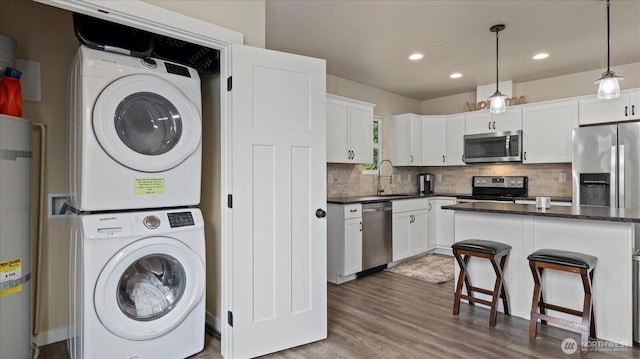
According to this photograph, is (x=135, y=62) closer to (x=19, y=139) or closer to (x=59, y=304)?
(x=19, y=139)

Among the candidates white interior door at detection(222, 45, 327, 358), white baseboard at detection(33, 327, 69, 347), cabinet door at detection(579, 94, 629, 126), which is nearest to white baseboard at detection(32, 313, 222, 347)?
white baseboard at detection(33, 327, 69, 347)

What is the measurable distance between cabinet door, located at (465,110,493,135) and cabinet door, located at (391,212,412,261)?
1767mm

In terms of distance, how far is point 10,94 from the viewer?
206cm

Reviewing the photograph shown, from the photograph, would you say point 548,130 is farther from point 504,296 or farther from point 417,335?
point 417,335

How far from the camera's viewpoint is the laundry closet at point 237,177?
2246 millimetres

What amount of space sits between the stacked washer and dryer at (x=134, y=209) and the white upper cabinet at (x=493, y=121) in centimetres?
441

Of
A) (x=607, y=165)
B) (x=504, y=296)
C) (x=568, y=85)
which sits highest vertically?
(x=568, y=85)

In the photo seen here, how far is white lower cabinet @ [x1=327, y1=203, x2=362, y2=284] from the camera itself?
153 inches

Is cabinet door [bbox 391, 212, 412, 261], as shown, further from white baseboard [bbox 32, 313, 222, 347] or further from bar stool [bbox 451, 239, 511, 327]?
white baseboard [bbox 32, 313, 222, 347]

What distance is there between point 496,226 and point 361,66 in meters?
2.49

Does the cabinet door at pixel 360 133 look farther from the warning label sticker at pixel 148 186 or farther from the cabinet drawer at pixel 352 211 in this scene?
the warning label sticker at pixel 148 186

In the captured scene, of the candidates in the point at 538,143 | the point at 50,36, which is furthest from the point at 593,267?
the point at 50,36

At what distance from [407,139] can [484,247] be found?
3.03 metres

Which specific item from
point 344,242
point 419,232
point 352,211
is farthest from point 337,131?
point 419,232
